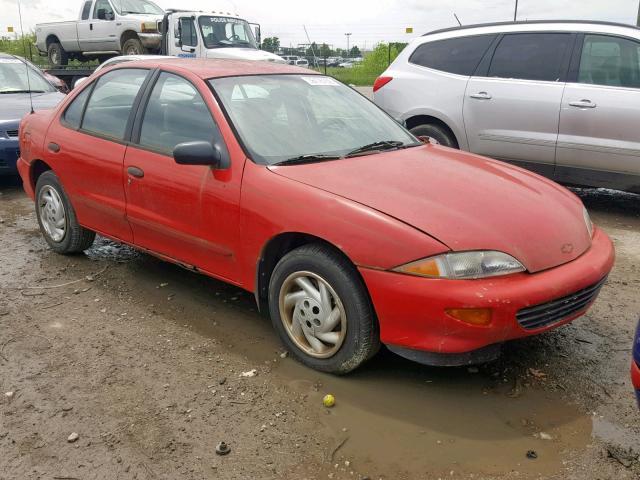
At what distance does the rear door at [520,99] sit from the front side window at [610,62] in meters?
0.18

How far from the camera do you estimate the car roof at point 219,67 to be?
4121 millimetres

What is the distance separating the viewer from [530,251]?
2996 mm

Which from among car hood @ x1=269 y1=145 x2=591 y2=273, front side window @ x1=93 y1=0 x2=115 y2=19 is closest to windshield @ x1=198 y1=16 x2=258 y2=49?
front side window @ x1=93 y1=0 x2=115 y2=19

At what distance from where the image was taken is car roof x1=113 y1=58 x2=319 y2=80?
412cm

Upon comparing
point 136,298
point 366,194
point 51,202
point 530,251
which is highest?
point 366,194

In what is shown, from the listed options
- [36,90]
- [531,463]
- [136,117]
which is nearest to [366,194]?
[531,463]

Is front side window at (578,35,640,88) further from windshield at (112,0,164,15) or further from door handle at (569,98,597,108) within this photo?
windshield at (112,0,164,15)

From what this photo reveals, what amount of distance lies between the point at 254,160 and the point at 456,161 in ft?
4.02

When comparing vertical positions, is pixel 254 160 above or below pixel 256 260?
above

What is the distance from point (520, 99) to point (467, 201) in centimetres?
376

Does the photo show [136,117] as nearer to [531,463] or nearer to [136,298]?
[136,298]

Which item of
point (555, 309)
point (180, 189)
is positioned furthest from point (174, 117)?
point (555, 309)

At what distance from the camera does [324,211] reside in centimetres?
314

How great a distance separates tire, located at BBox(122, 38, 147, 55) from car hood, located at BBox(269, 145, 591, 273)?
1369 cm
